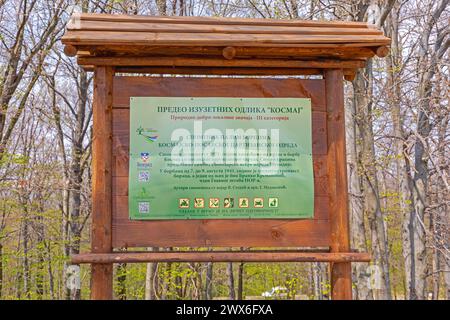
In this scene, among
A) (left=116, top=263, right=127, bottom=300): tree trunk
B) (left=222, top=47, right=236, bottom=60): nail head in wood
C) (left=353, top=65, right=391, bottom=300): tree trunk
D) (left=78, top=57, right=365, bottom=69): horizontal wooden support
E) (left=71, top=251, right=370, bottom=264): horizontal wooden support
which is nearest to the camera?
(left=71, top=251, right=370, bottom=264): horizontal wooden support

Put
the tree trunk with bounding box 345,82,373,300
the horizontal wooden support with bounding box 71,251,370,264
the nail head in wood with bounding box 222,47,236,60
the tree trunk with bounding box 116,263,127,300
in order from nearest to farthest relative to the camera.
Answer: the horizontal wooden support with bounding box 71,251,370,264, the nail head in wood with bounding box 222,47,236,60, the tree trunk with bounding box 345,82,373,300, the tree trunk with bounding box 116,263,127,300

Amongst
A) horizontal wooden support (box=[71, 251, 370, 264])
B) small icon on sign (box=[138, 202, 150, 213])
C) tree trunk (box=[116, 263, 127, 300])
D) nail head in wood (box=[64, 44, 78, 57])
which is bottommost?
tree trunk (box=[116, 263, 127, 300])

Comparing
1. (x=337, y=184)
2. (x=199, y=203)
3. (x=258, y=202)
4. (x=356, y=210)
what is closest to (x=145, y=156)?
(x=199, y=203)

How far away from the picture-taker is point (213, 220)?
10.7ft

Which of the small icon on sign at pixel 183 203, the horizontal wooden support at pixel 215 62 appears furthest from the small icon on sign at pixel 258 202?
the horizontal wooden support at pixel 215 62

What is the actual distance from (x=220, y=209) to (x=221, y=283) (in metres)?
20.5

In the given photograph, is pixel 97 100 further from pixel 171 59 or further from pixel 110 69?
pixel 171 59

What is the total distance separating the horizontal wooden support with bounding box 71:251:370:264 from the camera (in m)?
3.12

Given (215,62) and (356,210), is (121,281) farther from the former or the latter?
(215,62)

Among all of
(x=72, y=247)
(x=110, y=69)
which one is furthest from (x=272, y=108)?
(x=72, y=247)

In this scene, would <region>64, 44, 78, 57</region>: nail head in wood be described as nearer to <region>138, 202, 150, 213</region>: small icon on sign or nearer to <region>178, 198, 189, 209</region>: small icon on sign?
<region>138, 202, 150, 213</region>: small icon on sign

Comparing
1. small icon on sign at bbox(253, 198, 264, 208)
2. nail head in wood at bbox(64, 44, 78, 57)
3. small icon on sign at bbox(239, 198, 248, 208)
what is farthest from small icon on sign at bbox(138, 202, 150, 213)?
nail head in wood at bbox(64, 44, 78, 57)

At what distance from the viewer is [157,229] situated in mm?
3234

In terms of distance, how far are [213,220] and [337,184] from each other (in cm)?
96
